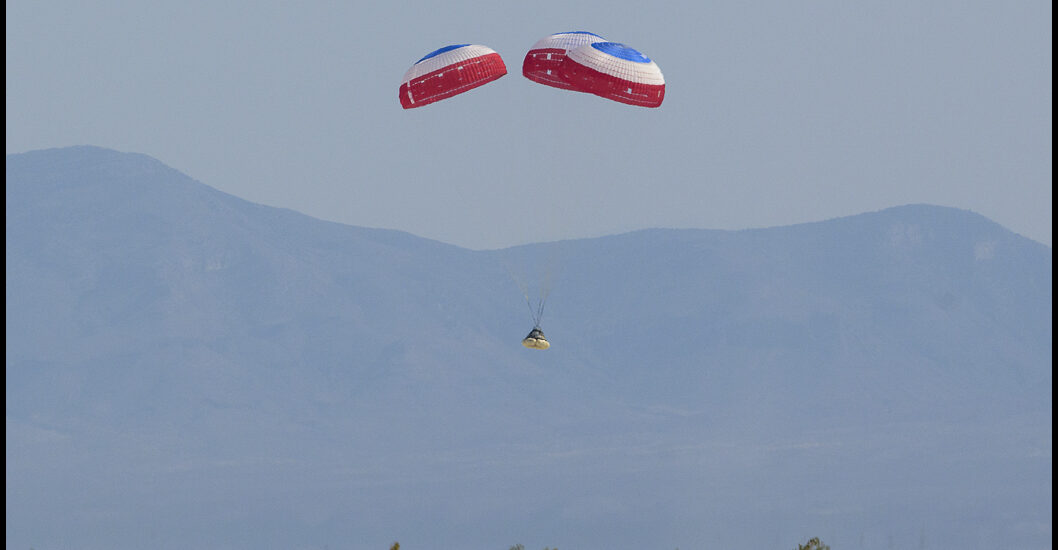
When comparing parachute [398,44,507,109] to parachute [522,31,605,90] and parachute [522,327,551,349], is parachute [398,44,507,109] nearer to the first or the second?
parachute [522,31,605,90]

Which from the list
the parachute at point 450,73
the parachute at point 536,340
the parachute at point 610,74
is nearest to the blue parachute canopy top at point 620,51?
the parachute at point 610,74

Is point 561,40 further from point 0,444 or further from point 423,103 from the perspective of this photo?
point 0,444

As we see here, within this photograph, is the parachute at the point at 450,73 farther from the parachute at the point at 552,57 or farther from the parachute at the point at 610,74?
the parachute at the point at 610,74

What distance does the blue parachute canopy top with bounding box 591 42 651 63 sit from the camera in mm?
47500

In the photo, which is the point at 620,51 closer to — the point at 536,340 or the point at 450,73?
the point at 450,73

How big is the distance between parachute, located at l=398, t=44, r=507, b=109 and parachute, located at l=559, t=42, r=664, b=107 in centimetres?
187

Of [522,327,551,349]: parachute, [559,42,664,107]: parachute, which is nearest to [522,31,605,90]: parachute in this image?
[559,42,664,107]: parachute

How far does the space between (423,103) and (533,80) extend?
9.37ft

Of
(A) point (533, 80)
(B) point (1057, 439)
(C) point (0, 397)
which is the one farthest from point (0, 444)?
(A) point (533, 80)

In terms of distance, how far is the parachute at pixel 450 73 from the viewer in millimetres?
47156

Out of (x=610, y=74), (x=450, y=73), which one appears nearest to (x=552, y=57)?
(x=610, y=74)

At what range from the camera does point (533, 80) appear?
4781cm

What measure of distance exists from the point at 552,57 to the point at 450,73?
2669 mm

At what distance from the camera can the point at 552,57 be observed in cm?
4788
